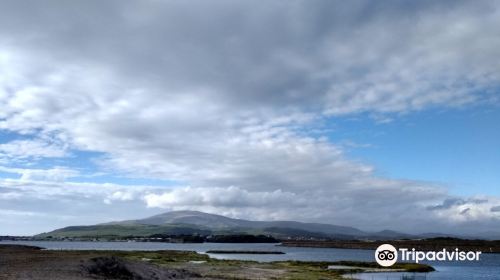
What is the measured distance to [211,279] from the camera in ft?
232

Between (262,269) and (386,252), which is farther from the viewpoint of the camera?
(262,269)

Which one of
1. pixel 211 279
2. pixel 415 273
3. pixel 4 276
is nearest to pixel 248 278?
pixel 211 279

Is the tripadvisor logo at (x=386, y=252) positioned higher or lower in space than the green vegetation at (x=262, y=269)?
higher

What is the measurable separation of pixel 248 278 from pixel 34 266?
2974cm

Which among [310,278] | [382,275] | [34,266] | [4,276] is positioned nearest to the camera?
[4,276]

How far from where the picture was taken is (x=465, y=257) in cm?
18338

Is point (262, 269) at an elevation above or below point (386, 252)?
below

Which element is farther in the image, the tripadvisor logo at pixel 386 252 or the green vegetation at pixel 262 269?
the green vegetation at pixel 262 269

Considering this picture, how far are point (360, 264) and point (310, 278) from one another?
52.4 metres

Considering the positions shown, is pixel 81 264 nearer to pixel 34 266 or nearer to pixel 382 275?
pixel 34 266

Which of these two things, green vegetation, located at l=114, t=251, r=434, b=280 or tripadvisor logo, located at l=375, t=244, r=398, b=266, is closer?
tripadvisor logo, located at l=375, t=244, r=398, b=266

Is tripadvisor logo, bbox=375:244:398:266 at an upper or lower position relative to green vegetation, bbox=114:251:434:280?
upper

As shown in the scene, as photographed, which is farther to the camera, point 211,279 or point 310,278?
point 310,278

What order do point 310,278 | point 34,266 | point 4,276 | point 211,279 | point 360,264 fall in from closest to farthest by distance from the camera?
point 4,276
point 34,266
point 211,279
point 310,278
point 360,264
